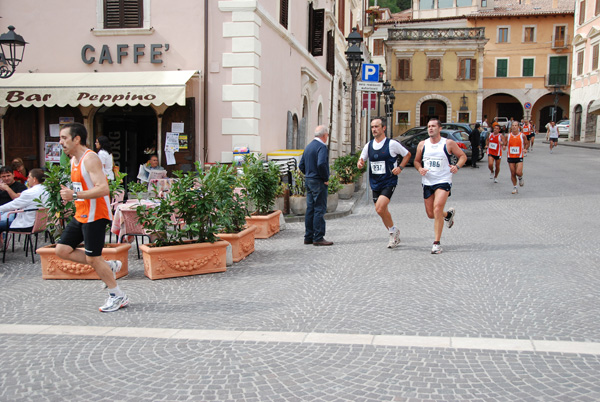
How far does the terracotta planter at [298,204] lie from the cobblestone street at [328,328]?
10.4 feet

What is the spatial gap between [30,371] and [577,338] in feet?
13.1

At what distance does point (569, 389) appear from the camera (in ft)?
12.3

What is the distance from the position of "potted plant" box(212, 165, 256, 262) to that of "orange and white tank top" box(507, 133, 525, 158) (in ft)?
28.7

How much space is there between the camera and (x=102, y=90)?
13102mm

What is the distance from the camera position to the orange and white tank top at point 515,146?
1504cm

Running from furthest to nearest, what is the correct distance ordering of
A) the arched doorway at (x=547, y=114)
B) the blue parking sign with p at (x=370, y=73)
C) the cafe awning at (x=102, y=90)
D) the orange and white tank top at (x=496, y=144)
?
the arched doorway at (x=547, y=114) < the orange and white tank top at (x=496, y=144) < the blue parking sign with p at (x=370, y=73) < the cafe awning at (x=102, y=90)

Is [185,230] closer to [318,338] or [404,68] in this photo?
[318,338]

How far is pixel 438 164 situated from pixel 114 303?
4.73 meters

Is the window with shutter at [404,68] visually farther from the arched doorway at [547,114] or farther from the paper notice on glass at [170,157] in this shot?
the paper notice on glass at [170,157]

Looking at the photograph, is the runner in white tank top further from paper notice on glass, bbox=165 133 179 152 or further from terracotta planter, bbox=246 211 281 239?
paper notice on glass, bbox=165 133 179 152

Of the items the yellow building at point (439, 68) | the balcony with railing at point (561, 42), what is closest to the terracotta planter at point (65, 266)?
the yellow building at point (439, 68)

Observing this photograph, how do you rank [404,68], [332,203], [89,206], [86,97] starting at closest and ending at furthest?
[89,206] < [332,203] < [86,97] < [404,68]

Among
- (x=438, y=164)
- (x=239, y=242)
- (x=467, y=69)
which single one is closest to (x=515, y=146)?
(x=438, y=164)

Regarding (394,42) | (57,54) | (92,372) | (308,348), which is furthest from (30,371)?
(394,42)
